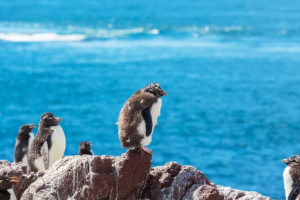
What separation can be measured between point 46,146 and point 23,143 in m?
3.54

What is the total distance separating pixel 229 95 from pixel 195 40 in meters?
21.3

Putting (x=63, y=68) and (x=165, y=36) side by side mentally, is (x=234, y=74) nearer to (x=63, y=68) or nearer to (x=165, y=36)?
(x=63, y=68)

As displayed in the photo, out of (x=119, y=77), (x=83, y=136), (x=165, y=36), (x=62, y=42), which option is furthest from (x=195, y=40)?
(x=83, y=136)

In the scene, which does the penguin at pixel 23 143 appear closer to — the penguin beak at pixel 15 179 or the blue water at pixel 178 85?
the penguin beak at pixel 15 179

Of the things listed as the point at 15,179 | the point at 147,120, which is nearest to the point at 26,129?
the point at 15,179

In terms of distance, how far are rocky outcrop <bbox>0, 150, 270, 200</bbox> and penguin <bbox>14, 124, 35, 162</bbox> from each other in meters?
5.14

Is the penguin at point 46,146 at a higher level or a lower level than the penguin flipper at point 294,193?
higher

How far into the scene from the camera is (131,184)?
7.75 metres

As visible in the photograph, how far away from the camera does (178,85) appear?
39531 mm

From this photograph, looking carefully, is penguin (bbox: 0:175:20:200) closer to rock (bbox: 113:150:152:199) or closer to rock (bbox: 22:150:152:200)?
rock (bbox: 22:150:152:200)

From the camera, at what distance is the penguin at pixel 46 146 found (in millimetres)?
9703

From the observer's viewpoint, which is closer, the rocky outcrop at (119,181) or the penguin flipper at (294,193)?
the rocky outcrop at (119,181)

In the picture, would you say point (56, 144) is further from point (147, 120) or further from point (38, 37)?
point (38, 37)

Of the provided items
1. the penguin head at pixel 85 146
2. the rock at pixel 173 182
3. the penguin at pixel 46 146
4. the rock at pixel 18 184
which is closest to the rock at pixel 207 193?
the rock at pixel 173 182
